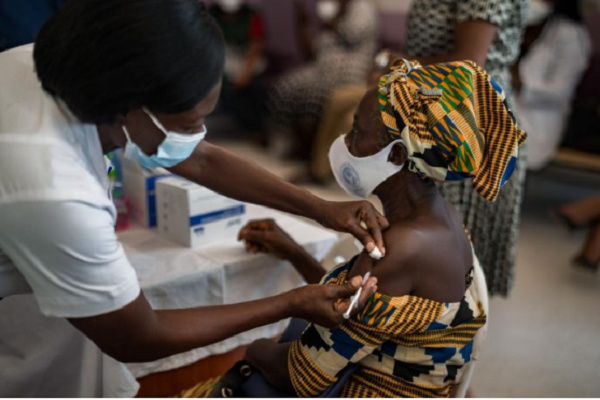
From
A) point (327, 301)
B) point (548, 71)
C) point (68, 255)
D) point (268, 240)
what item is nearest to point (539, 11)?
point (548, 71)

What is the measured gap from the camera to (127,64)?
0.88 metres

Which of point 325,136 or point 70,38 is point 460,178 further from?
point 325,136

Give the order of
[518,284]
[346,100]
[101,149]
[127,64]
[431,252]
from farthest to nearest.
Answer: [346,100], [518,284], [431,252], [101,149], [127,64]

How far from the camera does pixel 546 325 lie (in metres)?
2.83

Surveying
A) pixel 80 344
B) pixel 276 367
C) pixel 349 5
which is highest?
pixel 276 367

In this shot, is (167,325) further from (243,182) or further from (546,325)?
(546,325)

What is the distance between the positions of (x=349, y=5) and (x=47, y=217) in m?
4.66

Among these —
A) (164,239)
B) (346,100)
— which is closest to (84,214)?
(164,239)

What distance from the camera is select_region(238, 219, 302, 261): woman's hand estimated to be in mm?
1701

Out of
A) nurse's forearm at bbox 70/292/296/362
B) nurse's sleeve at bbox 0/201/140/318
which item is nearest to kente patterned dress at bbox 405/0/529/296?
nurse's forearm at bbox 70/292/296/362

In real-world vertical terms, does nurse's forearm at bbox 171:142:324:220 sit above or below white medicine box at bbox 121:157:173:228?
above

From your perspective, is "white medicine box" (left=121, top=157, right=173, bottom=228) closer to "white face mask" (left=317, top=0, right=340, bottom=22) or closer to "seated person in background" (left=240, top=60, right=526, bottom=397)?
"seated person in background" (left=240, top=60, right=526, bottom=397)

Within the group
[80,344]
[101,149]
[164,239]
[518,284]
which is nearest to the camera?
[101,149]

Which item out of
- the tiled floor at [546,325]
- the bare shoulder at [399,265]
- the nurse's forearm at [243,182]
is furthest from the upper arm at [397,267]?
the tiled floor at [546,325]
